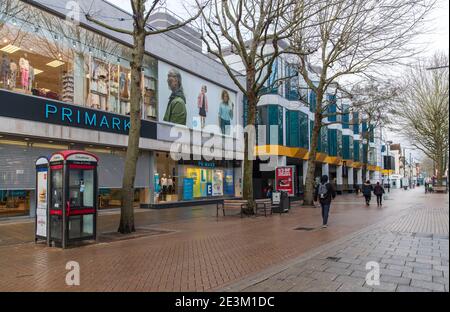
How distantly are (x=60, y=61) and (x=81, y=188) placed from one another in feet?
27.8

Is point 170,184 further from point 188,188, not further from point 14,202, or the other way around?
point 14,202

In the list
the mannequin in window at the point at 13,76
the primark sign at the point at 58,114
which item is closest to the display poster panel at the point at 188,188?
the primark sign at the point at 58,114

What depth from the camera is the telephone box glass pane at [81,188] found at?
9758 millimetres

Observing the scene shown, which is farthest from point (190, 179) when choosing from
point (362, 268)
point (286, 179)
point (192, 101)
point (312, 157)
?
point (362, 268)

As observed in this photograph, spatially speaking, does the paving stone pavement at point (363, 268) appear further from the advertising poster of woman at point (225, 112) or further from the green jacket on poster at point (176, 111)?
the advertising poster of woman at point (225, 112)

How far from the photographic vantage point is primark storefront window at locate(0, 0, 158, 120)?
1434 cm

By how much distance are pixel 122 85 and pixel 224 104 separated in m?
9.97

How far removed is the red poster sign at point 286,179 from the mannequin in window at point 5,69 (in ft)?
46.3

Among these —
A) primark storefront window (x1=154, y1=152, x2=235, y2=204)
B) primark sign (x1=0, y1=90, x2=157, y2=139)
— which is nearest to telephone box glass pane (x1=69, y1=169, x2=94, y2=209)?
primark sign (x1=0, y1=90, x2=157, y2=139)

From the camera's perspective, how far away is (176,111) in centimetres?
2248

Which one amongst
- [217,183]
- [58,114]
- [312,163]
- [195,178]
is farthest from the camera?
[217,183]

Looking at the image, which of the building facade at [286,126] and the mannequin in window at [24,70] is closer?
the mannequin in window at [24,70]
